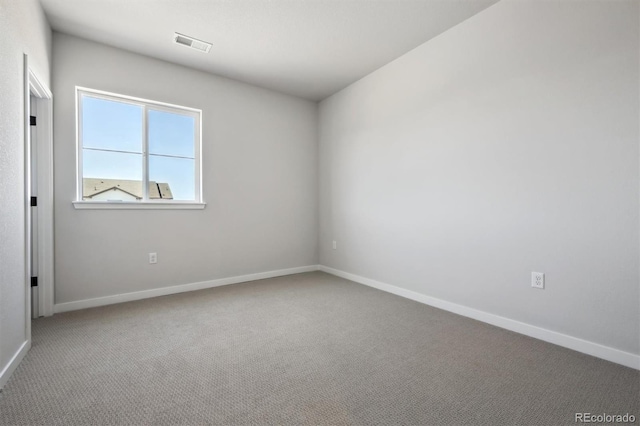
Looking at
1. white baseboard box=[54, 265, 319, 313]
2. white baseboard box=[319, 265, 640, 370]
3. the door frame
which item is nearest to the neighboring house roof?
the door frame

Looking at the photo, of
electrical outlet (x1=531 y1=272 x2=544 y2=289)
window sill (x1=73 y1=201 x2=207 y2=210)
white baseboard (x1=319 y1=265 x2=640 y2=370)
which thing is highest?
window sill (x1=73 y1=201 x2=207 y2=210)

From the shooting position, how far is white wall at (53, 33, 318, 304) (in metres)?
2.88

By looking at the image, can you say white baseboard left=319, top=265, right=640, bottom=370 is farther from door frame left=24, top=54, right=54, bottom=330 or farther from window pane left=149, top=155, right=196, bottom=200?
door frame left=24, top=54, right=54, bottom=330

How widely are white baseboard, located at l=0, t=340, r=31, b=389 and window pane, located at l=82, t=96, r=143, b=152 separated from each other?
192 cm

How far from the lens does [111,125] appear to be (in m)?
→ 3.16

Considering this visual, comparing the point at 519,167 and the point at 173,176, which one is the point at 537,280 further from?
the point at 173,176

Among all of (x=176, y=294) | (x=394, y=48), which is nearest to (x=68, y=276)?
(x=176, y=294)

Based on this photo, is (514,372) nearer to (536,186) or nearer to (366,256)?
(536,186)

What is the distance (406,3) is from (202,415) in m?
3.15

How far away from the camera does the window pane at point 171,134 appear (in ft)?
11.1

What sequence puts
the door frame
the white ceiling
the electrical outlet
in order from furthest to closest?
the door frame, the white ceiling, the electrical outlet

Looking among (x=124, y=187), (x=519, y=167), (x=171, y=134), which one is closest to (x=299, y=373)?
(x=519, y=167)

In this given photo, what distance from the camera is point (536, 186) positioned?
2.27m

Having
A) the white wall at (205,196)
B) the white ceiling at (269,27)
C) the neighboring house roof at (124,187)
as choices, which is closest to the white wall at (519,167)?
the white ceiling at (269,27)
